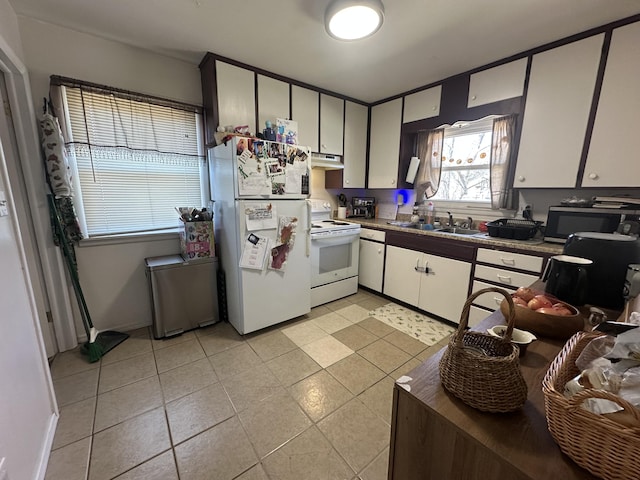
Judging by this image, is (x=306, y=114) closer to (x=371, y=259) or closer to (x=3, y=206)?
(x=371, y=259)

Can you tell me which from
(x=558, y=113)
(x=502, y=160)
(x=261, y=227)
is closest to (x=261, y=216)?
(x=261, y=227)

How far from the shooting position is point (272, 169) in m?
2.19

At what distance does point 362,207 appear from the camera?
147 inches

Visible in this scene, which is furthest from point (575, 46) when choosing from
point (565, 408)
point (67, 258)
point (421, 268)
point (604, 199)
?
point (67, 258)

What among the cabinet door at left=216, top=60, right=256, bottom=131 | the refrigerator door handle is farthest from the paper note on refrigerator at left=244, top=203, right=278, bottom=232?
the cabinet door at left=216, top=60, right=256, bottom=131

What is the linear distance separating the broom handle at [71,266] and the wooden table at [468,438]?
2.39 meters

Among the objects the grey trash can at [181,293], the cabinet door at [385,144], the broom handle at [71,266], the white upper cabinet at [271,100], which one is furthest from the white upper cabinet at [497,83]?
the broom handle at [71,266]

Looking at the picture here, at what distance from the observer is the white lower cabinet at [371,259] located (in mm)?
3094

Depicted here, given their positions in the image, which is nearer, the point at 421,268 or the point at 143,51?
the point at 143,51

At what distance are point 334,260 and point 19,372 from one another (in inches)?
94.6

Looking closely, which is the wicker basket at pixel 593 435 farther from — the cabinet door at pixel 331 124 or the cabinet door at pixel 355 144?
the cabinet door at pixel 355 144

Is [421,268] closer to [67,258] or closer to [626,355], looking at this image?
[626,355]

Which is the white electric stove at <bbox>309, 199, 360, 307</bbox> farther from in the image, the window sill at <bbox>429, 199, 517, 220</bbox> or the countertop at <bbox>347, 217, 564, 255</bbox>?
the window sill at <bbox>429, 199, 517, 220</bbox>

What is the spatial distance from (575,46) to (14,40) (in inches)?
150
